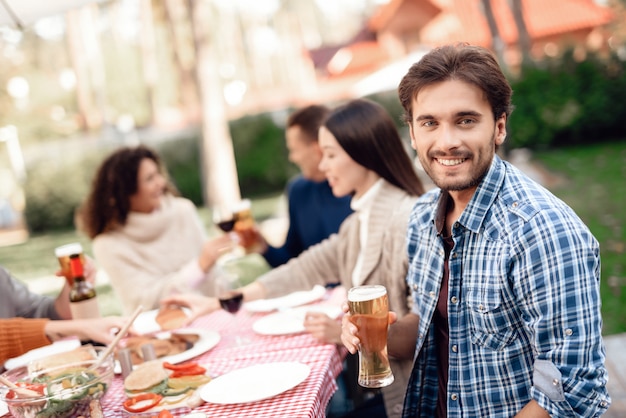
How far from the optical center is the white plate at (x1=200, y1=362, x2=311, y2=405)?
2064 mm

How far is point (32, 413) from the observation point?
6.13 ft

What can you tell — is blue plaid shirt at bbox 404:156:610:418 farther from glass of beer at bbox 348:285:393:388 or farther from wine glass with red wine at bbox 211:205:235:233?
wine glass with red wine at bbox 211:205:235:233

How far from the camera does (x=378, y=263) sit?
9.84 ft

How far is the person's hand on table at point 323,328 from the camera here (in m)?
2.52

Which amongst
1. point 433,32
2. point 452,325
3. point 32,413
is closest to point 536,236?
point 452,325

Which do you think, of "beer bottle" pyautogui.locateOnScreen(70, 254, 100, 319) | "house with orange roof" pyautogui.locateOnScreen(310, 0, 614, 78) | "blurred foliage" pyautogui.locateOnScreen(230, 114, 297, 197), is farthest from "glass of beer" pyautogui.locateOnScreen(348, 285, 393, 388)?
"house with orange roof" pyautogui.locateOnScreen(310, 0, 614, 78)

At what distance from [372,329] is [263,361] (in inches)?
23.1

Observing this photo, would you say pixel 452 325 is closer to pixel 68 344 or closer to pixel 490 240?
pixel 490 240

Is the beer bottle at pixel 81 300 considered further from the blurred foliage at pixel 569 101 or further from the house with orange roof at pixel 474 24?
the house with orange roof at pixel 474 24

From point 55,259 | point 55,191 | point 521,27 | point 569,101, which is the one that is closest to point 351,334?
point 55,259

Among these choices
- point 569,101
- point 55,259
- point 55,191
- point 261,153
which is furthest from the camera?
point 55,191

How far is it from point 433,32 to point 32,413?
27.4m

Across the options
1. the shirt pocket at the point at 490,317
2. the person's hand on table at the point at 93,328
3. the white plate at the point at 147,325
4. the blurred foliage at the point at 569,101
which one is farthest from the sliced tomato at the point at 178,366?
the blurred foliage at the point at 569,101

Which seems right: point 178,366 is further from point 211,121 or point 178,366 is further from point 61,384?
point 211,121
